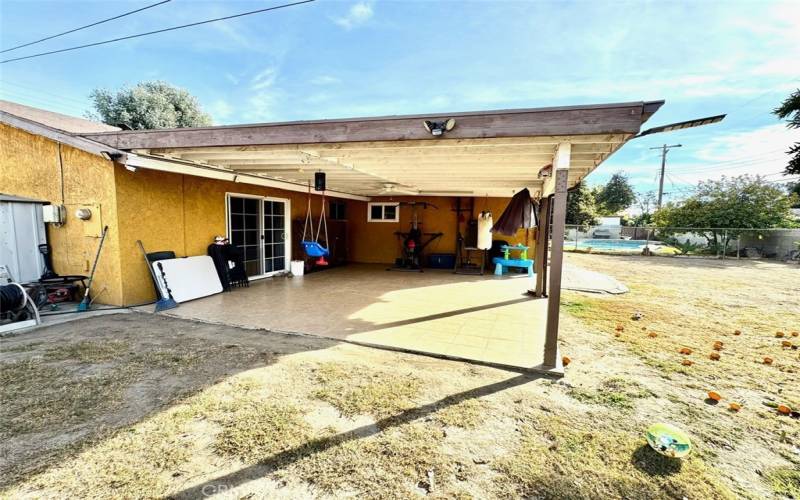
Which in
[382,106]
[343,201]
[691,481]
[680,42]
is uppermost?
[382,106]

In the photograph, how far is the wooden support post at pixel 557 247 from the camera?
2.89 metres

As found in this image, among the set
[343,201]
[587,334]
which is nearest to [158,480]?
[587,334]

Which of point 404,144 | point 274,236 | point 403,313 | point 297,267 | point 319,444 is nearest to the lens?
point 319,444

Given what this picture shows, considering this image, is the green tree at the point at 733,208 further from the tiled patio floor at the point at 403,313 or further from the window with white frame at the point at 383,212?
the window with white frame at the point at 383,212

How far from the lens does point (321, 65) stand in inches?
474

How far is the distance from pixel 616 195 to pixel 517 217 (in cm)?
3163

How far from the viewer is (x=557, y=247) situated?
2936mm

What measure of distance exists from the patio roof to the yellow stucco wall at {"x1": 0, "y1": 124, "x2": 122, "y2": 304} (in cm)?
74

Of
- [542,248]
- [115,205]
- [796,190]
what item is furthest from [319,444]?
[796,190]

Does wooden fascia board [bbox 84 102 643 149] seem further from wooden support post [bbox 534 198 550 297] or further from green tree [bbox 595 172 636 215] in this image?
green tree [bbox 595 172 636 215]

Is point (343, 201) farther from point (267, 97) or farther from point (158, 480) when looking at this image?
point (267, 97)

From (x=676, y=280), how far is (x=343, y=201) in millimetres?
9564

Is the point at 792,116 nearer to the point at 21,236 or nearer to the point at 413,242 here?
the point at 413,242

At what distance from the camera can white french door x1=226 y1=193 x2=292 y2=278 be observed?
22.3 ft
